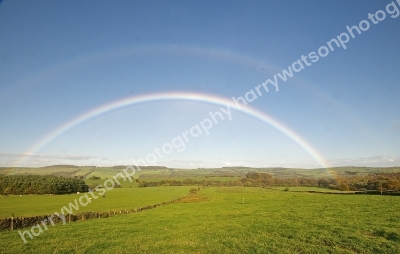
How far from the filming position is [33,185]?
9375cm

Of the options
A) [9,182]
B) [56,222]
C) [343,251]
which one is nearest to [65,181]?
[9,182]

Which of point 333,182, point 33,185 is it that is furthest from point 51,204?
point 333,182

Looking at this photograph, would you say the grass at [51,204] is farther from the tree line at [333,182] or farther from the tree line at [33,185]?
the tree line at [333,182]

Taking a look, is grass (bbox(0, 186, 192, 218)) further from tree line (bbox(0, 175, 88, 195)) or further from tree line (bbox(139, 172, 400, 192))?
tree line (bbox(139, 172, 400, 192))

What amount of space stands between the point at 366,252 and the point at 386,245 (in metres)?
2.25

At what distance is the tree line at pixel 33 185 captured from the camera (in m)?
89.5

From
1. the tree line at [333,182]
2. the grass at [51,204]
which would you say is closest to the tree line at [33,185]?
the grass at [51,204]

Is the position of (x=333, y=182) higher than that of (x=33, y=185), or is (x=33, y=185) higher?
(x=33, y=185)

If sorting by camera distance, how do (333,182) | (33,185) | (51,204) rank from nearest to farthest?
(51,204) < (33,185) < (333,182)

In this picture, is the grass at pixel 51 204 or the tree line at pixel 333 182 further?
the tree line at pixel 333 182

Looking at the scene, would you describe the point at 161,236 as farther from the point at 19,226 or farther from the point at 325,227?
the point at 19,226

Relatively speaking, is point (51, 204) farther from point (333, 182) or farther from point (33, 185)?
point (333, 182)

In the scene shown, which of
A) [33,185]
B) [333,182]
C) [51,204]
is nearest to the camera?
[51,204]

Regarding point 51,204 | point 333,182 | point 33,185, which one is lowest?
point 51,204
